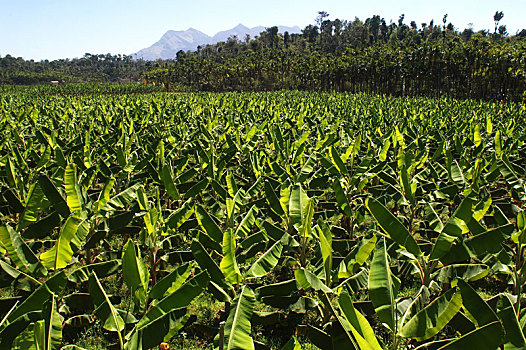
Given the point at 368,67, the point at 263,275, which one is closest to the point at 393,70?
the point at 368,67

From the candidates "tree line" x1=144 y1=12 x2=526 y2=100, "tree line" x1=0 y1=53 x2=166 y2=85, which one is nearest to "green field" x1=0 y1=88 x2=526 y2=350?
"tree line" x1=144 y1=12 x2=526 y2=100

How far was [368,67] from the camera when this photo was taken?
54344mm

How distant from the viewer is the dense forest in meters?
43.2

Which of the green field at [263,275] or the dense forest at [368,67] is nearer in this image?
the green field at [263,275]

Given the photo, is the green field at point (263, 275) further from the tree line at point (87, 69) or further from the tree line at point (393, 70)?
the tree line at point (87, 69)

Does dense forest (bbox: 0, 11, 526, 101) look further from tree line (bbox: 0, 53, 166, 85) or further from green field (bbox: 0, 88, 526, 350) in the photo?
green field (bbox: 0, 88, 526, 350)

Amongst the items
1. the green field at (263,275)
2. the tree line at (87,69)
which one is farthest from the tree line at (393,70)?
the tree line at (87,69)

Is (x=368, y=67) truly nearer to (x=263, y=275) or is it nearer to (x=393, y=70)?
(x=393, y=70)

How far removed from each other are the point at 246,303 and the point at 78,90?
7564cm

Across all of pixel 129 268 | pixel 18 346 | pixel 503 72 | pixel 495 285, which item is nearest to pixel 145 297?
pixel 129 268

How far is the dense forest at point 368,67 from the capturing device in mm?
43219

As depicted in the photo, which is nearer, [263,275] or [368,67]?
[263,275]

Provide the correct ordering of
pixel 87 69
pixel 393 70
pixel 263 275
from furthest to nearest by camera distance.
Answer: pixel 87 69
pixel 393 70
pixel 263 275

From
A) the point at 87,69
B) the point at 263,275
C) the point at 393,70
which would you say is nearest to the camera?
the point at 263,275
